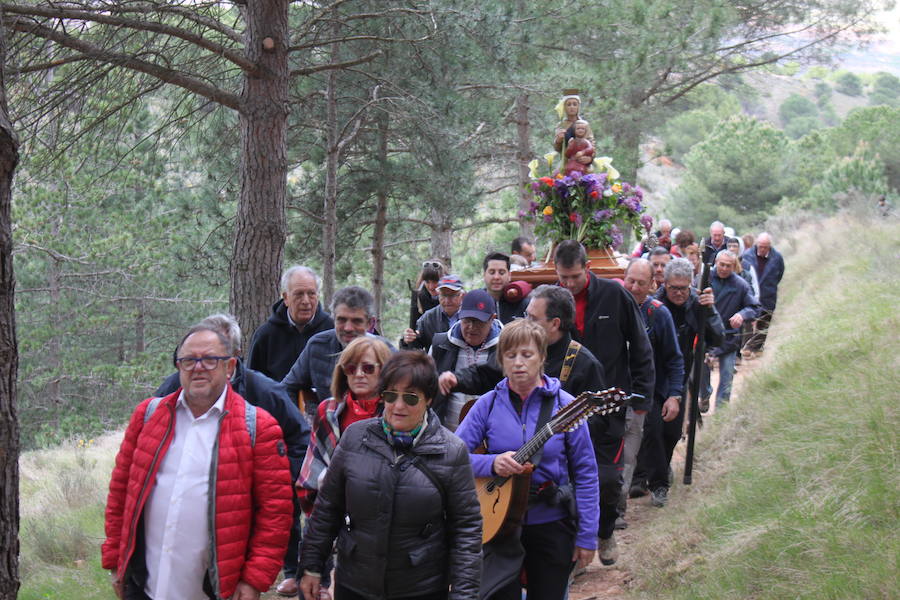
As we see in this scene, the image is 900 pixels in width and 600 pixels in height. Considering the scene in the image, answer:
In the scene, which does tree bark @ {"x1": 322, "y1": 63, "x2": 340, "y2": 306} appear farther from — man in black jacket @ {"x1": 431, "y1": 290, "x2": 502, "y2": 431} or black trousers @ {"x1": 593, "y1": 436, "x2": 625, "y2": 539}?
black trousers @ {"x1": 593, "y1": 436, "x2": 625, "y2": 539}

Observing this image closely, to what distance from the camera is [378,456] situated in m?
3.55

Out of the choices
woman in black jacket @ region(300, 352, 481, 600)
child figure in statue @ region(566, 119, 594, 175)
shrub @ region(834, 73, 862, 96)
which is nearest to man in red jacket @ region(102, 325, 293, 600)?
woman in black jacket @ region(300, 352, 481, 600)


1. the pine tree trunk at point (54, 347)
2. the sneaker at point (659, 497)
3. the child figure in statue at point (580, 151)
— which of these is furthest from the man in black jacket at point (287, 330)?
the pine tree trunk at point (54, 347)

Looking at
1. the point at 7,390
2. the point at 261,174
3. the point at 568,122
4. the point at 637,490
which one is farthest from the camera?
the point at 568,122

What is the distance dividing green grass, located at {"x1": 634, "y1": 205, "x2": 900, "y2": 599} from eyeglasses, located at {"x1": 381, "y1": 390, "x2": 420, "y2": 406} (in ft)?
6.98

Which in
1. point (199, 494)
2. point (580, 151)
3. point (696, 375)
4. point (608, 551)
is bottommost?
point (608, 551)

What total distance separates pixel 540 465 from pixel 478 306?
1.31 meters

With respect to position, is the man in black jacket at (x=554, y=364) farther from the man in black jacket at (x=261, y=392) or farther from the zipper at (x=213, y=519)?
the zipper at (x=213, y=519)

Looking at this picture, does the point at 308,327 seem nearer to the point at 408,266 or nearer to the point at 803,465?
the point at 803,465

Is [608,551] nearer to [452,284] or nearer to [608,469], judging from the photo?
[608,469]

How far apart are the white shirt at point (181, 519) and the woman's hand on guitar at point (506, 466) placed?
4.05 ft

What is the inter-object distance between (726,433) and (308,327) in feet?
13.9

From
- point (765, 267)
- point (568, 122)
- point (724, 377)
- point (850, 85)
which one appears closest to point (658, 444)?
point (724, 377)

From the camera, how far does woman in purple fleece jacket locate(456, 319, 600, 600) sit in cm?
431
